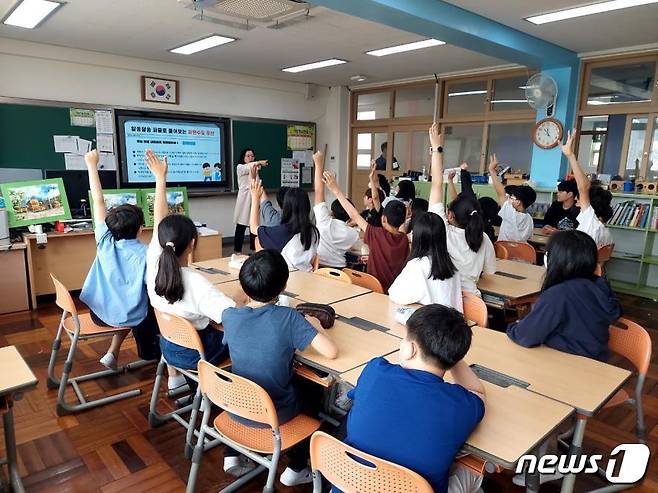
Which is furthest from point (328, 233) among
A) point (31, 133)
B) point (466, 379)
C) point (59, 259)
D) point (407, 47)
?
point (31, 133)

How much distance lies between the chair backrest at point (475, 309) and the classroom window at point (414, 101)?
5.27m

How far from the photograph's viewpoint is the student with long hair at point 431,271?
2207mm

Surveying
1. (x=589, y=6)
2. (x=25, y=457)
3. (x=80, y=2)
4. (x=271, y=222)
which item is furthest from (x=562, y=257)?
(x=80, y=2)

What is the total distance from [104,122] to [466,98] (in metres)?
4.94

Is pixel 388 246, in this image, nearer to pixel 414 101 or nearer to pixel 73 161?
pixel 73 161

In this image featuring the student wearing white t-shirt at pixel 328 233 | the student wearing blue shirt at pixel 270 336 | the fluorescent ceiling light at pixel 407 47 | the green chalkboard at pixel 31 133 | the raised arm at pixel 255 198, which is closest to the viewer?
the student wearing blue shirt at pixel 270 336

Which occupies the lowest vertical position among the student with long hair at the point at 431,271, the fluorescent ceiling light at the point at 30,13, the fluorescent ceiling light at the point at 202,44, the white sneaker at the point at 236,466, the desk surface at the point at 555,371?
the white sneaker at the point at 236,466

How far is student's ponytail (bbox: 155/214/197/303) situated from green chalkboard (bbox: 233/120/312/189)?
17.1ft

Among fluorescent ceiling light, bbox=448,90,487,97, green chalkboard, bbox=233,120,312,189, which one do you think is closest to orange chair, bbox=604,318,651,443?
fluorescent ceiling light, bbox=448,90,487,97

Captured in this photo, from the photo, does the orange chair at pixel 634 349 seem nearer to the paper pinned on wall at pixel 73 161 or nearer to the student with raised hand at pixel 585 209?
the student with raised hand at pixel 585 209

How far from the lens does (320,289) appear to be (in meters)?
2.61

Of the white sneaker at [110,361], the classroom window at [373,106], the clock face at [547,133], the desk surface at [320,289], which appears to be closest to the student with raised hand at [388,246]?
the desk surface at [320,289]

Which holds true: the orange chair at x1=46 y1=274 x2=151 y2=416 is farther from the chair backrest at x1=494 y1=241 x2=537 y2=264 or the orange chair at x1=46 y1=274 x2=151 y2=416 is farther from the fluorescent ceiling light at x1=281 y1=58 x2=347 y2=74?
Answer: the fluorescent ceiling light at x1=281 y1=58 x2=347 y2=74

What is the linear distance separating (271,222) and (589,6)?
3087 mm
